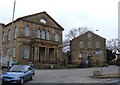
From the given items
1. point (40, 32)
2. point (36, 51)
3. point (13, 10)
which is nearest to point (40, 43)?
point (36, 51)

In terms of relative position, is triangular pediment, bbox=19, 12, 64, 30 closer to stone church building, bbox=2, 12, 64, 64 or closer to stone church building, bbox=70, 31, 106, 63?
stone church building, bbox=2, 12, 64, 64

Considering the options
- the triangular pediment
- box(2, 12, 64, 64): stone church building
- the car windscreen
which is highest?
the triangular pediment

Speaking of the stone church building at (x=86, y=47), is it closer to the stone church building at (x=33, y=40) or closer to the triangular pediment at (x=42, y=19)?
the stone church building at (x=33, y=40)

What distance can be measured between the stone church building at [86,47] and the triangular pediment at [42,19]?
14.0 metres

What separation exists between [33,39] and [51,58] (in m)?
7.70

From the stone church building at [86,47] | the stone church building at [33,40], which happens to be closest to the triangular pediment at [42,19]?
the stone church building at [33,40]

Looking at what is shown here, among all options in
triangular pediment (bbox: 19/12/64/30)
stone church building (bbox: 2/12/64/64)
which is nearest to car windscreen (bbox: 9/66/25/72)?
stone church building (bbox: 2/12/64/64)

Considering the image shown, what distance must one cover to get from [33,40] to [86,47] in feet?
82.7

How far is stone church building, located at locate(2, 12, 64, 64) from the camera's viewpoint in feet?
108

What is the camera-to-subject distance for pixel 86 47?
53.4 meters

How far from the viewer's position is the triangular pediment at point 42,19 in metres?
35.2

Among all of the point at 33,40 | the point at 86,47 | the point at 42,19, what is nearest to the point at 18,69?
the point at 33,40

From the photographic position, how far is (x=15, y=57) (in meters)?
32.7

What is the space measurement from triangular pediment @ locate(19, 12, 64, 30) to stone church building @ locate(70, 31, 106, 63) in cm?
1404
